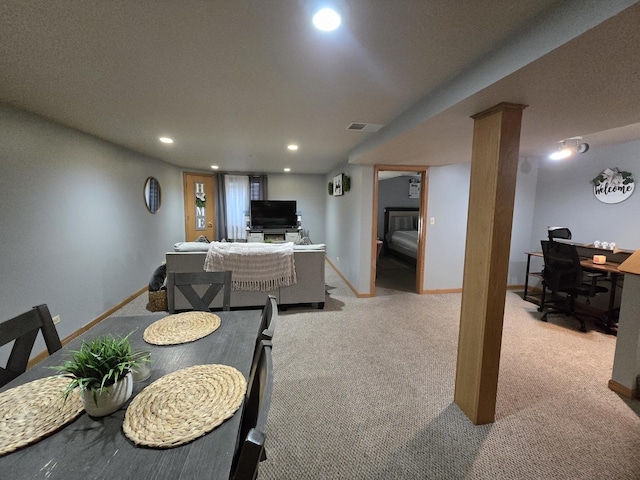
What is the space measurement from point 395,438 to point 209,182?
6.46 meters

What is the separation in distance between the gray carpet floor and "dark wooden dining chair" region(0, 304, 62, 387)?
1296 millimetres

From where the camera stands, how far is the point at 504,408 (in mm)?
1931

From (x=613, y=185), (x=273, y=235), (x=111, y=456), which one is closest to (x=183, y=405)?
(x=111, y=456)

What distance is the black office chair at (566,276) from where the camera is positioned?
10.4 feet

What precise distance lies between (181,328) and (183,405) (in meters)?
0.65

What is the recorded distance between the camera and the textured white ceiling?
110 centimetres

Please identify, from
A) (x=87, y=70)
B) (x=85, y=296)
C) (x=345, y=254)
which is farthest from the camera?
(x=345, y=254)

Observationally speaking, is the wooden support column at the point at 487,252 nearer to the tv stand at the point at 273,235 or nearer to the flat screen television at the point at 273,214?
the tv stand at the point at 273,235

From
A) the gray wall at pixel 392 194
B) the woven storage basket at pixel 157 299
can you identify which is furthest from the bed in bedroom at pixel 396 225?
the woven storage basket at pixel 157 299

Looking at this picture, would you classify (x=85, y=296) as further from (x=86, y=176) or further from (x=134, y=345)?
(x=134, y=345)

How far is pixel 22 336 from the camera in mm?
1281

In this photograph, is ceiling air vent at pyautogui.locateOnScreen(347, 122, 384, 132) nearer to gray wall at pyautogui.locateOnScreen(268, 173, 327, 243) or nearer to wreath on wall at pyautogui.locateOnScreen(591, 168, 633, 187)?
wreath on wall at pyautogui.locateOnScreen(591, 168, 633, 187)

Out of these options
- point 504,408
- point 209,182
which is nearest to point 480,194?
point 504,408

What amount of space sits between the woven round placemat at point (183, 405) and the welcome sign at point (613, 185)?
477 cm
